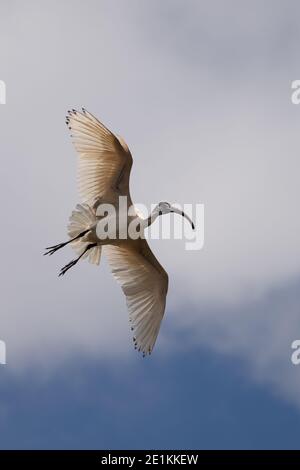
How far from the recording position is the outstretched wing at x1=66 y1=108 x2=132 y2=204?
22031 millimetres

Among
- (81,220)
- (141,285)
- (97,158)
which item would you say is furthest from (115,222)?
(141,285)

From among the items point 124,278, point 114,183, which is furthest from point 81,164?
point 124,278

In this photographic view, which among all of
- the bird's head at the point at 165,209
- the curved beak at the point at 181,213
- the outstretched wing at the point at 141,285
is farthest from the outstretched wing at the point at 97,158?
the outstretched wing at the point at 141,285

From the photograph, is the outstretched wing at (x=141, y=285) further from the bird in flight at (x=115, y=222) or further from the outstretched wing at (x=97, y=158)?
the outstretched wing at (x=97, y=158)

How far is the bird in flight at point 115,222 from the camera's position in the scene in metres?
22.2

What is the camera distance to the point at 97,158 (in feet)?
73.6

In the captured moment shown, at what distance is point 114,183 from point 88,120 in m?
1.16

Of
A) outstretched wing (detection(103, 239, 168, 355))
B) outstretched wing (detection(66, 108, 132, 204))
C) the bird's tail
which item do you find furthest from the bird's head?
the bird's tail

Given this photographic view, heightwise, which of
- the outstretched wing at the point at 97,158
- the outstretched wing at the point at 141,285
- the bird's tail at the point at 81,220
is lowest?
the outstretched wing at the point at 141,285

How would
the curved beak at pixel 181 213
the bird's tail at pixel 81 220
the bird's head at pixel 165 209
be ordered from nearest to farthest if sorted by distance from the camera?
the bird's tail at pixel 81 220
the bird's head at pixel 165 209
the curved beak at pixel 181 213

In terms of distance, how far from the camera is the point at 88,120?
21.9 metres

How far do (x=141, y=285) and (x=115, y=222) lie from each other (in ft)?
4.66

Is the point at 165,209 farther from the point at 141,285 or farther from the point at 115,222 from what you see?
the point at 141,285

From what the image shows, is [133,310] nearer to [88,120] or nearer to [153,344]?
[153,344]
